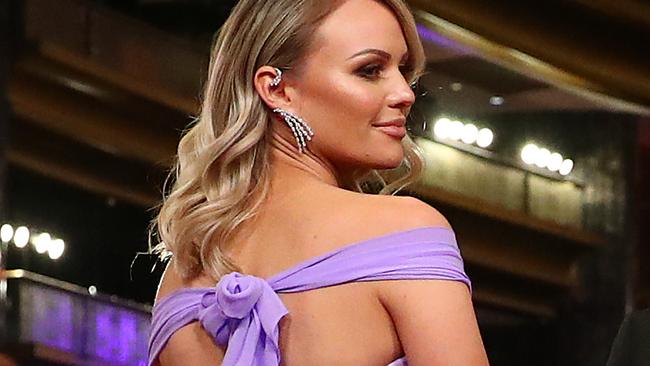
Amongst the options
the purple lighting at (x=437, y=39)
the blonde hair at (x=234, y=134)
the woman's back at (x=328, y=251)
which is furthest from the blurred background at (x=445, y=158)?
the woman's back at (x=328, y=251)

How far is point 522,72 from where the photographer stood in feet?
16.6

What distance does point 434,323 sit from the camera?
4.48ft

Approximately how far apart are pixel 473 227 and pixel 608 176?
60cm

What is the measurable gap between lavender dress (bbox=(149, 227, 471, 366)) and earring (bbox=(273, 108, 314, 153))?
0.51 ft

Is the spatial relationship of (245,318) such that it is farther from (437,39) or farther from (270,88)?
(437,39)

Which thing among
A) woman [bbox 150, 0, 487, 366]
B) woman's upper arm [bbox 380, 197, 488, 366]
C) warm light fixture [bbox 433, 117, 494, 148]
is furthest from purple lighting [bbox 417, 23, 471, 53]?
woman's upper arm [bbox 380, 197, 488, 366]

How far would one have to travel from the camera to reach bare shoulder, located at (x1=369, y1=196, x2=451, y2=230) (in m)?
1.41

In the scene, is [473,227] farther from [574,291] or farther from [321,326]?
[321,326]

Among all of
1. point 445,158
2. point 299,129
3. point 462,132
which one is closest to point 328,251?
point 299,129

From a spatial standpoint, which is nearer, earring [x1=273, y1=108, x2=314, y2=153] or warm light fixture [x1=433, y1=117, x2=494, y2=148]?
earring [x1=273, y1=108, x2=314, y2=153]

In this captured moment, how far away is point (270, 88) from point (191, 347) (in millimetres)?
284

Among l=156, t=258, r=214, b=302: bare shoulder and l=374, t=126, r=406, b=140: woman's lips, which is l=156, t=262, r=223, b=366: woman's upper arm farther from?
l=374, t=126, r=406, b=140: woman's lips

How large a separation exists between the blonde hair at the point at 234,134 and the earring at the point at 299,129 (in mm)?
32

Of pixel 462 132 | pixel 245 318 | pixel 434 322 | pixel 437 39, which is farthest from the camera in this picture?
pixel 462 132
